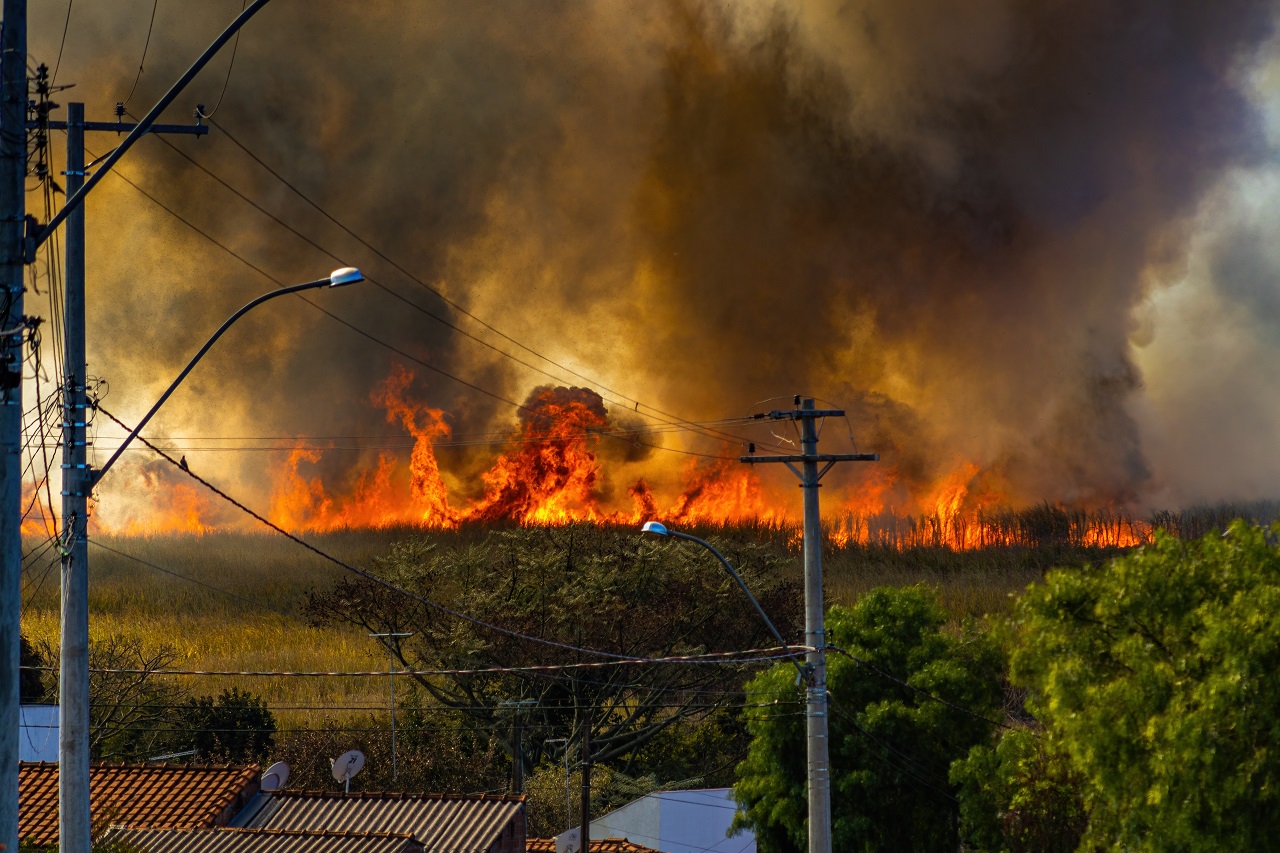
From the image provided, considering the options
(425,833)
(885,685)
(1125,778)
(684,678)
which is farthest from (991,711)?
(684,678)

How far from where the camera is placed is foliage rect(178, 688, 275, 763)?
210 ft

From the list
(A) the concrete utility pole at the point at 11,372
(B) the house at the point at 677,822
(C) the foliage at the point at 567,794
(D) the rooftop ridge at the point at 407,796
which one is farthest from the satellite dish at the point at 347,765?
(A) the concrete utility pole at the point at 11,372

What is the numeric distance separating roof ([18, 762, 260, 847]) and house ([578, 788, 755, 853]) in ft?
42.7

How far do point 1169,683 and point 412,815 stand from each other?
54.6 feet

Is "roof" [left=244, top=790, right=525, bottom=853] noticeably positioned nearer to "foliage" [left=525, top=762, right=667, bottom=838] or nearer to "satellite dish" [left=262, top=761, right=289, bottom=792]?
"satellite dish" [left=262, top=761, right=289, bottom=792]

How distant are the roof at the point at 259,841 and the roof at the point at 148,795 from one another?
103 inches

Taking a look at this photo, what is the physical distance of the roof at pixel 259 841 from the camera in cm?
2936

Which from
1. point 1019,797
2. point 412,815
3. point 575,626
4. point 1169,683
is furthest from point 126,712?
point 1169,683

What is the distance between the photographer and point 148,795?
1433 inches

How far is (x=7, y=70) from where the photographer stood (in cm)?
1207

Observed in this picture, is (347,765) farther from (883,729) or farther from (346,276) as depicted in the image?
(346,276)

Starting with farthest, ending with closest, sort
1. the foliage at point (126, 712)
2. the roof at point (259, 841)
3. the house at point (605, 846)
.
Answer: the foliage at point (126, 712) < the house at point (605, 846) < the roof at point (259, 841)

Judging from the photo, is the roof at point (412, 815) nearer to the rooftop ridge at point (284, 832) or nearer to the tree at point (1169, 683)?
the rooftop ridge at point (284, 832)

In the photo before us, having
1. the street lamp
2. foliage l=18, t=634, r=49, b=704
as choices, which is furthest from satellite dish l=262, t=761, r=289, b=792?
foliage l=18, t=634, r=49, b=704
